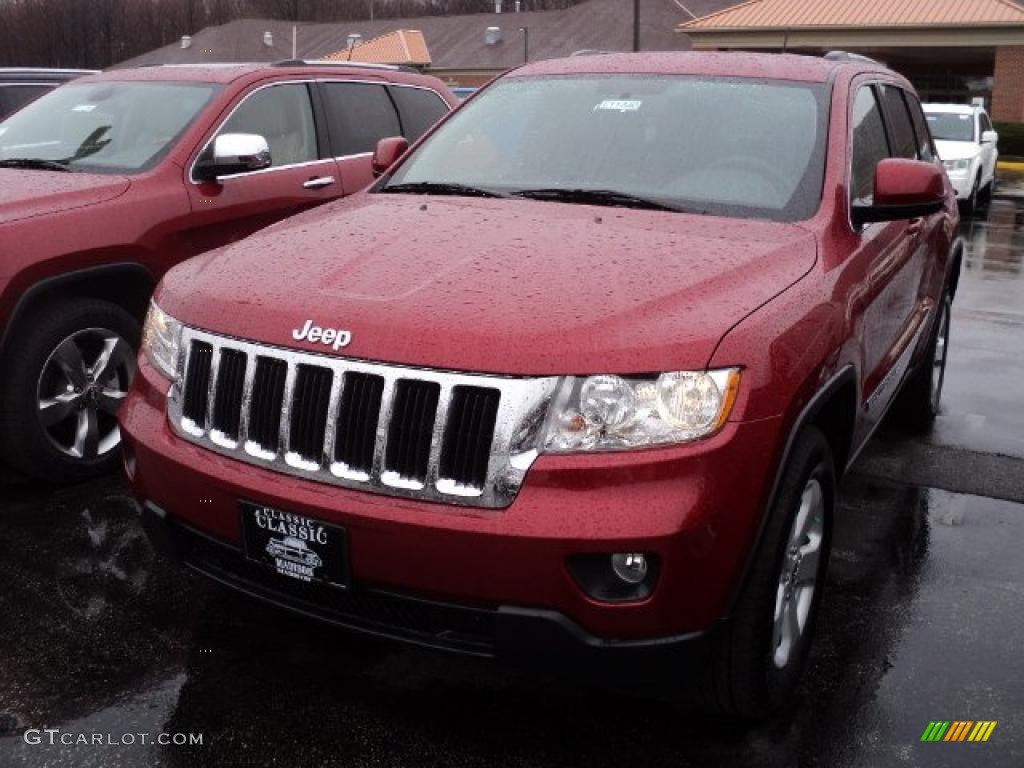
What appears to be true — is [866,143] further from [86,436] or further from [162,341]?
[86,436]

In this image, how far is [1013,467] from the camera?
5371 mm

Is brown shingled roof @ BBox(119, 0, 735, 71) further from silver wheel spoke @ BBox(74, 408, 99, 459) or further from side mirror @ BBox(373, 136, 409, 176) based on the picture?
silver wheel spoke @ BBox(74, 408, 99, 459)

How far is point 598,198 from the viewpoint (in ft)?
12.5

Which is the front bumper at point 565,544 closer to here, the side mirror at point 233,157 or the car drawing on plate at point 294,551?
the car drawing on plate at point 294,551

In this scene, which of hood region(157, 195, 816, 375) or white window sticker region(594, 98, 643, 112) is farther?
white window sticker region(594, 98, 643, 112)

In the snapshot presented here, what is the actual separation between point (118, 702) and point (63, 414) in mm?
1985

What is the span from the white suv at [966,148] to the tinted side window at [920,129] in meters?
9.99

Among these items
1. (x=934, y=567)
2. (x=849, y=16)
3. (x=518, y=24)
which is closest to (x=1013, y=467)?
(x=934, y=567)

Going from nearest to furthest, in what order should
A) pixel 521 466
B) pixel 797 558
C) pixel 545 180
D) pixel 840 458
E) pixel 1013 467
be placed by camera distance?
pixel 521 466
pixel 797 558
pixel 840 458
pixel 545 180
pixel 1013 467

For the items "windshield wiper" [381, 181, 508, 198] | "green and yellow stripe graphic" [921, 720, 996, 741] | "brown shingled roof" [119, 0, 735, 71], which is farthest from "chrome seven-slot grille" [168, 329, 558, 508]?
"brown shingled roof" [119, 0, 735, 71]

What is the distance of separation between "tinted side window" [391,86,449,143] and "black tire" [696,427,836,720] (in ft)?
15.0

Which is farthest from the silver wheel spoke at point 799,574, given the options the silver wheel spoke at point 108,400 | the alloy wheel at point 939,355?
the silver wheel spoke at point 108,400

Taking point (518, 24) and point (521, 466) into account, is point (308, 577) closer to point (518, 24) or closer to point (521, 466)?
point (521, 466)

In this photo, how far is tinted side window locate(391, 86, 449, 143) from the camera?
7055 mm
